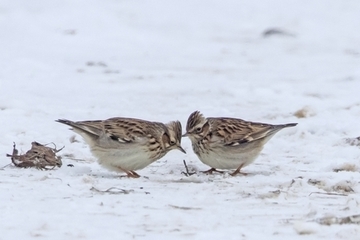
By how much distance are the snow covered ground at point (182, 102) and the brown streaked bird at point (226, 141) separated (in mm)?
210

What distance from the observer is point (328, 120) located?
36.3ft

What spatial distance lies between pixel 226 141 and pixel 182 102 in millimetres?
3358

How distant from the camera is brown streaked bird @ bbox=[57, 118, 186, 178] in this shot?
28.1 ft

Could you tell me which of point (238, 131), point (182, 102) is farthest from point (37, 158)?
point (182, 102)

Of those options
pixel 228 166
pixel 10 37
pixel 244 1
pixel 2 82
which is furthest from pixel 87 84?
pixel 244 1

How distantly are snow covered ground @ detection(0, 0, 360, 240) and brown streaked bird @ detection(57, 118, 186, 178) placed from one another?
202 millimetres

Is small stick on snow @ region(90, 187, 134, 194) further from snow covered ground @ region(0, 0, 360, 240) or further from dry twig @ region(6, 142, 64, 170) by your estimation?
dry twig @ region(6, 142, 64, 170)

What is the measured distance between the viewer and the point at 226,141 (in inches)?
356

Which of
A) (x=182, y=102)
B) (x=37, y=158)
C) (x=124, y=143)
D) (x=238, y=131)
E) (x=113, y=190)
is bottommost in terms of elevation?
(x=113, y=190)

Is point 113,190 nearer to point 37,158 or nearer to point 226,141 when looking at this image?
point 37,158

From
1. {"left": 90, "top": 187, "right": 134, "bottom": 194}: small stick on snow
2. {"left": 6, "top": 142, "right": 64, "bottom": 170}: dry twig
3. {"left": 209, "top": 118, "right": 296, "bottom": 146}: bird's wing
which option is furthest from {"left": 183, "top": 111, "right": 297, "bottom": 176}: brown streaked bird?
{"left": 90, "top": 187, "right": 134, "bottom": 194}: small stick on snow

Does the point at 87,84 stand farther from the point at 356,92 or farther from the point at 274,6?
the point at 274,6

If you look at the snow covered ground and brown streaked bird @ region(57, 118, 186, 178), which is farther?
brown streaked bird @ region(57, 118, 186, 178)

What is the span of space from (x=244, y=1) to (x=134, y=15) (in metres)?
3.07
